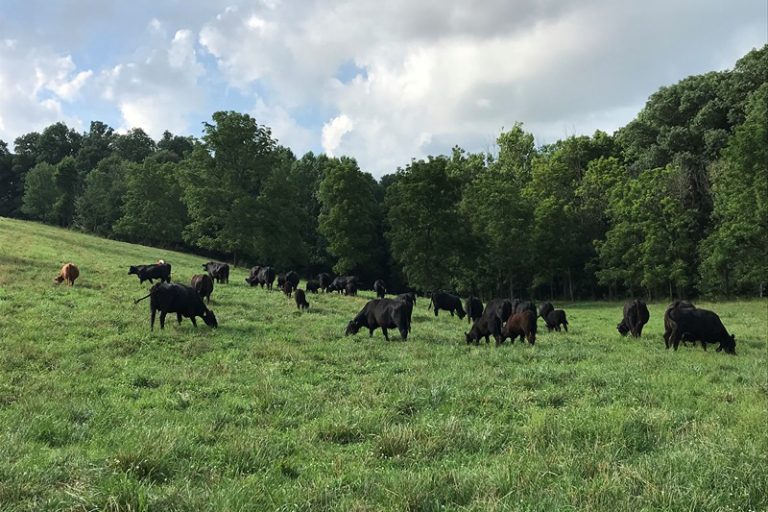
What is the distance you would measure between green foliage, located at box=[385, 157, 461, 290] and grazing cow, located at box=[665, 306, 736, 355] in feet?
108

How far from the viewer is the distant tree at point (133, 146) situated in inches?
4218

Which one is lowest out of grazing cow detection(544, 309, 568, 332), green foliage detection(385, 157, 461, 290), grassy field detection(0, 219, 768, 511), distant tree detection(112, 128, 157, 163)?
grassy field detection(0, 219, 768, 511)

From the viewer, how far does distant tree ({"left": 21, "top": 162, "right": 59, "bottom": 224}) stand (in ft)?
273

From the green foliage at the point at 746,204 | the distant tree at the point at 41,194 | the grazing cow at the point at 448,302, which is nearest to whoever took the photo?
the grazing cow at the point at 448,302

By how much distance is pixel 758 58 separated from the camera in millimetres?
48375

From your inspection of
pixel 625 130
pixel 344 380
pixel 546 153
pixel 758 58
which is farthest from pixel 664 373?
pixel 546 153

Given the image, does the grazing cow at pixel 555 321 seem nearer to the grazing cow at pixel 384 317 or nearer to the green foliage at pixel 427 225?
the grazing cow at pixel 384 317

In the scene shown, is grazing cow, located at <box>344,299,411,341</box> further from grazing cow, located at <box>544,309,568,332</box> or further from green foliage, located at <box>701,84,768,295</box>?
green foliage, located at <box>701,84,768,295</box>

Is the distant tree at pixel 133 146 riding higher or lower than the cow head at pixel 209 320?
higher

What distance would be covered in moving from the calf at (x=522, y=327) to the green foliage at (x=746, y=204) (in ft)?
105

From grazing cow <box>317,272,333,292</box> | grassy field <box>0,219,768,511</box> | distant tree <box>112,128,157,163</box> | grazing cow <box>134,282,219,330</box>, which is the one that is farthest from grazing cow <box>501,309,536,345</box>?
distant tree <box>112,128,157,163</box>

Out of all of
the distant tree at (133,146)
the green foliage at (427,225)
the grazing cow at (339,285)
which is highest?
the distant tree at (133,146)

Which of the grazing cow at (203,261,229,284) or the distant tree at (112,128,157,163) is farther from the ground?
the distant tree at (112,128,157,163)

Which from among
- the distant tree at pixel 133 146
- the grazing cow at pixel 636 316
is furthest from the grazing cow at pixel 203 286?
the distant tree at pixel 133 146
